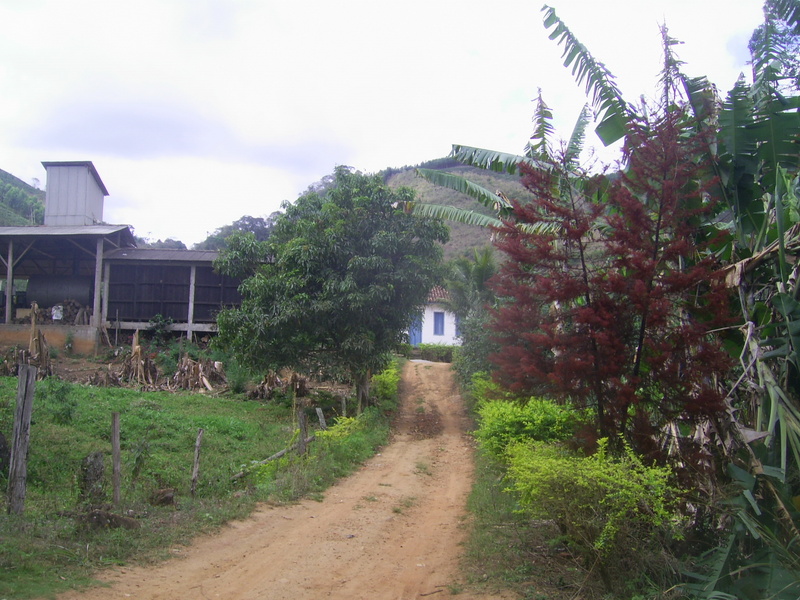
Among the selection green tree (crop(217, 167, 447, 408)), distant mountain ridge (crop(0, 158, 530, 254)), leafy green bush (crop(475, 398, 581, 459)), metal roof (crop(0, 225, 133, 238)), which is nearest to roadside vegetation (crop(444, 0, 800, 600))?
leafy green bush (crop(475, 398, 581, 459))

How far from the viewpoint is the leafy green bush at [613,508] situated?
17.9 feet

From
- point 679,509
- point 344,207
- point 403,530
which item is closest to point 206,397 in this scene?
point 344,207

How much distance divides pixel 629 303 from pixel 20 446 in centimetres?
691

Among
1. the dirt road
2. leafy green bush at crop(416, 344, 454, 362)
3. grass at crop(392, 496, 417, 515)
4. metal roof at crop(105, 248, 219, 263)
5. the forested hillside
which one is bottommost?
grass at crop(392, 496, 417, 515)

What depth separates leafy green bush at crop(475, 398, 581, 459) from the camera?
30.8 feet

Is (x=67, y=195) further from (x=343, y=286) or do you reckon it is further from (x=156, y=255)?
(x=343, y=286)

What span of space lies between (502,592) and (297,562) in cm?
248

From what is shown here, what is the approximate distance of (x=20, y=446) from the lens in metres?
7.23

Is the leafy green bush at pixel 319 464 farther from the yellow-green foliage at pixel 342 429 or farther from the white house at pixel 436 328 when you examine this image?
the white house at pixel 436 328

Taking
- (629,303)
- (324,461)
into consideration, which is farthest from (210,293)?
(629,303)

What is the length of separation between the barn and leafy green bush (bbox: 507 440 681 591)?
75.0 ft

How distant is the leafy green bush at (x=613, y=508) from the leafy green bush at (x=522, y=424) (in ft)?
10.1

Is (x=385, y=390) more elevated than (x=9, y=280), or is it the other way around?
(x=9, y=280)

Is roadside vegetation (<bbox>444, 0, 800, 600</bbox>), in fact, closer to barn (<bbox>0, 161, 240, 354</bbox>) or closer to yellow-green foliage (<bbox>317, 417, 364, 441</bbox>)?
yellow-green foliage (<bbox>317, 417, 364, 441</bbox>)
